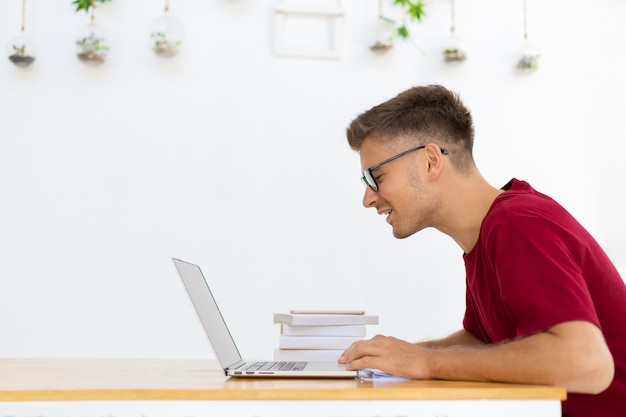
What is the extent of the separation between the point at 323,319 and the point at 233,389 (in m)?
0.70

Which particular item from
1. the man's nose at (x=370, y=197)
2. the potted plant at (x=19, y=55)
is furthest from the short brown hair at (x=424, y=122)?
the potted plant at (x=19, y=55)

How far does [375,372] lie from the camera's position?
138cm

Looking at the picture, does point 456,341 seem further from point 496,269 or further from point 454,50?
point 454,50

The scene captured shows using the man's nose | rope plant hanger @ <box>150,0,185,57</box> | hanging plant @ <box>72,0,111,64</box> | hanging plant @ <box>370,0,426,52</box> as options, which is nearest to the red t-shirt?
the man's nose

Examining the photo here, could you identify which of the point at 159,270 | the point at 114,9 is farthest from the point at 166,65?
the point at 159,270

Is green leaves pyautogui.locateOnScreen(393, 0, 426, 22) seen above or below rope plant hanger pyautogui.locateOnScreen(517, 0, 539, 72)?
above

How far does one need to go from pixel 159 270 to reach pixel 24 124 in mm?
797

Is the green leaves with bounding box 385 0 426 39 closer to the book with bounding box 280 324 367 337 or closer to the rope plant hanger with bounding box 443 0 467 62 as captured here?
the rope plant hanger with bounding box 443 0 467 62

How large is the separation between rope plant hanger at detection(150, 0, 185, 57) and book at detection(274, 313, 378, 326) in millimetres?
1590

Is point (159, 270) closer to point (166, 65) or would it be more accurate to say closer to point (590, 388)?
point (166, 65)

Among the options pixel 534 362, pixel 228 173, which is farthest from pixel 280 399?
pixel 228 173

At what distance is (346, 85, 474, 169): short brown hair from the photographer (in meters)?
1.69

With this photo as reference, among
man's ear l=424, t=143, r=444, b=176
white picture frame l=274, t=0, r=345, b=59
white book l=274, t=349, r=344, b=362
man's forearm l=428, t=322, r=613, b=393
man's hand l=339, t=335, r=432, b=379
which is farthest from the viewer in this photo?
white picture frame l=274, t=0, r=345, b=59

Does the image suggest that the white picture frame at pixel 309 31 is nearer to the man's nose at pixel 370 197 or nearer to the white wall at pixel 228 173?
the white wall at pixel 228 173
